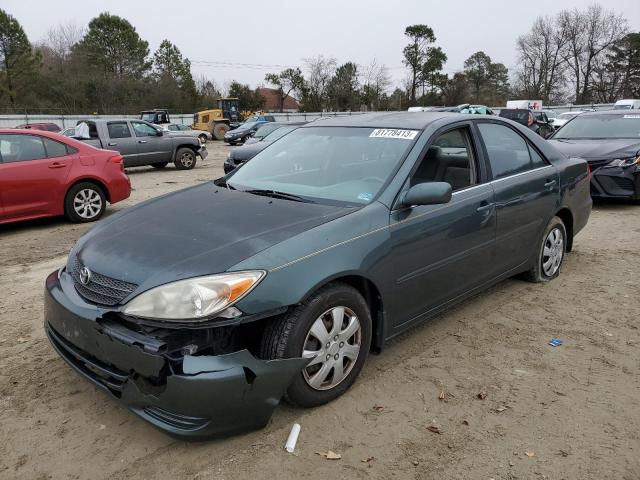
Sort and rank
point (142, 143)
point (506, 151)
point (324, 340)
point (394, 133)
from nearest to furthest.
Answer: point (324, 340) < point (394, 133) < point (506, 151) < point (142, 143)

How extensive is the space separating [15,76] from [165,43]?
23668mm

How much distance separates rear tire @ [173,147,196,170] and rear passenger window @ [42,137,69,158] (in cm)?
815

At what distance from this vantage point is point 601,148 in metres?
8.55

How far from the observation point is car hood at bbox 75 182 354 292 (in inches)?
104

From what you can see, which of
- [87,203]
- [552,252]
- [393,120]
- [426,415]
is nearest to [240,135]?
[87,203]

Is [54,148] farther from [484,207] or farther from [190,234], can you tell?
[484,207]

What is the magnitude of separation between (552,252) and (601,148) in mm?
4524

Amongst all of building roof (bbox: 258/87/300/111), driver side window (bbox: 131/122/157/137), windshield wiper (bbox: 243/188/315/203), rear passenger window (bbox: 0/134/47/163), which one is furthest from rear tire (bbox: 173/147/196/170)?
building roof (bbox: 258/87/300/111)

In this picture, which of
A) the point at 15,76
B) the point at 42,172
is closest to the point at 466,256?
the point at 42,172

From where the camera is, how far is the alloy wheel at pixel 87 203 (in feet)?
26.3

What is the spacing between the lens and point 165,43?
223 feet

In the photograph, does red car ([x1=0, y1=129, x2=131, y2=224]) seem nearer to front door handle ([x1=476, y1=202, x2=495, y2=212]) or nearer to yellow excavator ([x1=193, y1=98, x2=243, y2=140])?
front door handle ([x1=476, y1=202, x2=495, y2=212])

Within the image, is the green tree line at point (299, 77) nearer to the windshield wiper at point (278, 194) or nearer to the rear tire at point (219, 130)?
the rear tire at point (219, 130)

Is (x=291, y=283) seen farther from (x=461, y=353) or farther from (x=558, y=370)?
(x=558, y=370)
